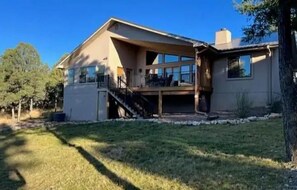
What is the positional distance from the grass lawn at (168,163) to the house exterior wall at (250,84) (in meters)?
6.28

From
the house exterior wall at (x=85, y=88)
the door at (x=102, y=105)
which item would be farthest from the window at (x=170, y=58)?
the door at (x=102, y=105)

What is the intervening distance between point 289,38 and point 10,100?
30009 mm

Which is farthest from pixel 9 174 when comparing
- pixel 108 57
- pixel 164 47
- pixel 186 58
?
pixel 108 57

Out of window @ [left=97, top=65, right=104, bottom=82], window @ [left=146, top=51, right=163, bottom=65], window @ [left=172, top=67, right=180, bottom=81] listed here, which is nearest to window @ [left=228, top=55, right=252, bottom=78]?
window @ [left=172, top=67, right=180, bottom=81]

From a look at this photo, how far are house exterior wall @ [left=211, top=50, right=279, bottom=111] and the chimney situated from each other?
3483 mm

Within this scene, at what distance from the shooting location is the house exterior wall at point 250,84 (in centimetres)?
1833

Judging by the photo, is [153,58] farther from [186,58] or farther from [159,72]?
[186,58]

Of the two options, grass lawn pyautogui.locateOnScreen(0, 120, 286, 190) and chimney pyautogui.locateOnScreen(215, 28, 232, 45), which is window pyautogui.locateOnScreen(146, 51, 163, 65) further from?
grass lawn pyautogui.locateOnScreen(0, 120, 286, 190)

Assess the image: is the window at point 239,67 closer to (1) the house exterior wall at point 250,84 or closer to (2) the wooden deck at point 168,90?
(1) the house exterior wall at point 250,84

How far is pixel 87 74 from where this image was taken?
2458cm

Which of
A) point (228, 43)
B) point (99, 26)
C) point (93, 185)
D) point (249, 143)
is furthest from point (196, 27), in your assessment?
point (93, 185)

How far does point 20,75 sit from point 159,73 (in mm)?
16120

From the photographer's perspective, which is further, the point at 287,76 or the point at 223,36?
the point at 223,36

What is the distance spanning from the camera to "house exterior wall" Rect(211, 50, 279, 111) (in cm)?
1833
